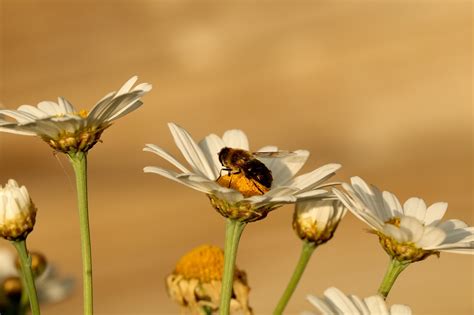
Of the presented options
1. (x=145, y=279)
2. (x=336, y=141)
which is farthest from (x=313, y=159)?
(x=145, y=279)

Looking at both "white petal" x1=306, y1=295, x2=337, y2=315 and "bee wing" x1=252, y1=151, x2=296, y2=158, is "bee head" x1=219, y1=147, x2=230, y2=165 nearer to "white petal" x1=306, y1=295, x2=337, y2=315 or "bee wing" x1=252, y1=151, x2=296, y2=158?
"bee wing" x1=252, y1=151, x2=296, y2=158

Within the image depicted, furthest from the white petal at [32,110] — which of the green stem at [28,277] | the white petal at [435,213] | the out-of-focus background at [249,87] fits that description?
the out-of-focus background at [249,87]

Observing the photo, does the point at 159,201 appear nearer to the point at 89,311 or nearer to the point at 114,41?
the point at 114,41

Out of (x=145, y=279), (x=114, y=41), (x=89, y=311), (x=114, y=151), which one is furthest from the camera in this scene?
(x=114, y=41)

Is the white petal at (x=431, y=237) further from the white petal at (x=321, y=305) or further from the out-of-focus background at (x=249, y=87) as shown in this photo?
the out-of-focus background at (x=249, y=87)

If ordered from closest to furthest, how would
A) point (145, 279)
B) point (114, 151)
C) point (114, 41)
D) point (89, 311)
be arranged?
point (89, 311)
point (145, 279)
point (114, 151)
point (114, 41)

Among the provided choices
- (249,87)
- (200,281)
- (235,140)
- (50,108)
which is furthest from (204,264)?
(249,87)

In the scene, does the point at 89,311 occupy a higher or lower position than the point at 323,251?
lower
